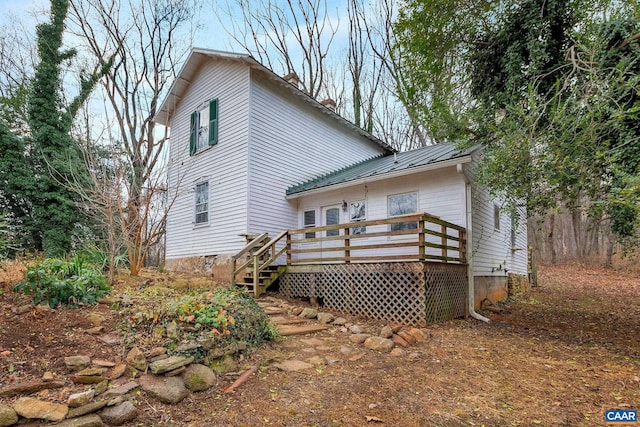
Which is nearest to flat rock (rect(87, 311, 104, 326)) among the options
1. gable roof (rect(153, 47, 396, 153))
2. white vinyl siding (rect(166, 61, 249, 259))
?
white vinyl siding (rect(166, 61, 249, 259))

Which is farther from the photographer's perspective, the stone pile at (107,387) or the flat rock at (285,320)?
the flat rock at (285,320)

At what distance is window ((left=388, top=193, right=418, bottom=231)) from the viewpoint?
8.73m

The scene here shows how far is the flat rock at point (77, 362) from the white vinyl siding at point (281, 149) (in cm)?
637

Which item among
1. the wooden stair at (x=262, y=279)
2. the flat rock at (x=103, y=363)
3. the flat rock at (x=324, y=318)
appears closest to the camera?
the flat rock at (x=103, y=363)

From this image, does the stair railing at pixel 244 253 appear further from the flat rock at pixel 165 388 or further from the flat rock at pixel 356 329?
the flat rock at pixel 165 388

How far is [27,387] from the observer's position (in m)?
2.86

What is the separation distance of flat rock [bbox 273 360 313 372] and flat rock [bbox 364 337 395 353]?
124cm

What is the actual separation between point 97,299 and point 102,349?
1.43m

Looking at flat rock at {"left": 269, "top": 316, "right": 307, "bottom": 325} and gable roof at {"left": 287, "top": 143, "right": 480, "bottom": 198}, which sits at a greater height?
gable roof at {"left": 287, "top": 143, "right": 480, "bottom": 198}

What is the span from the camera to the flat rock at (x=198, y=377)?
344 cm

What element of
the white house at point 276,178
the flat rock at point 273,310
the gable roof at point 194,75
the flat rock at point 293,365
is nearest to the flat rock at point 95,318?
the flat rock at point 293,365

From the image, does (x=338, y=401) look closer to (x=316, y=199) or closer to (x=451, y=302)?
(x=451, y=302)

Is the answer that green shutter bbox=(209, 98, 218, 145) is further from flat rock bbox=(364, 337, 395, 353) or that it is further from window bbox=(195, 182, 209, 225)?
flat rock bbox=(364, 337, 395, 353)

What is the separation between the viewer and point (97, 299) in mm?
4793
